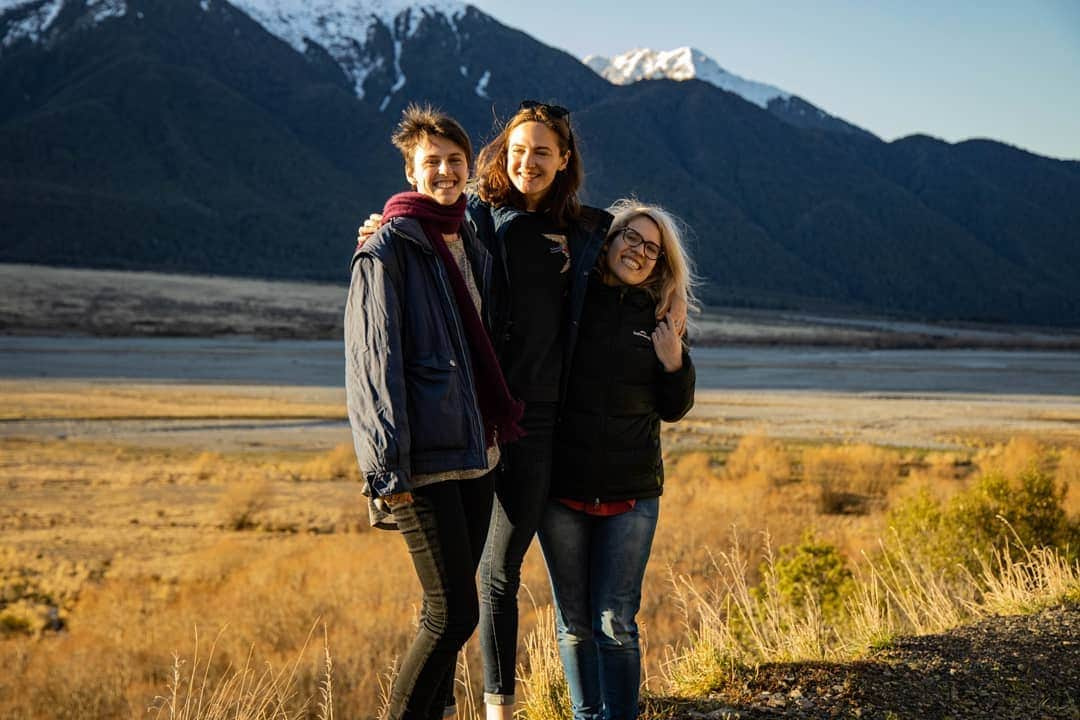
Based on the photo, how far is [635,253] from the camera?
3.48 meters

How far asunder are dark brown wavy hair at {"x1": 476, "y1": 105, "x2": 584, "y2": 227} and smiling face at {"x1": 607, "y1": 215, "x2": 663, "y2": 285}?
18cm

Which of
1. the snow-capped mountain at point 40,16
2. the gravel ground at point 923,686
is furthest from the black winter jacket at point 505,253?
the snow-capped mountain at point 40,16

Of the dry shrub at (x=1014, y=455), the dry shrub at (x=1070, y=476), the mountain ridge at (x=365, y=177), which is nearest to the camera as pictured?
the dry shrub at (x=1070, y=476)

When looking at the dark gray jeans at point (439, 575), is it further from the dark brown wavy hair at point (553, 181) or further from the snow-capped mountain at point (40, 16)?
the snow-capped mountain at point (40, 16)

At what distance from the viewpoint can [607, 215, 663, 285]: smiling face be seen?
11.4 feet

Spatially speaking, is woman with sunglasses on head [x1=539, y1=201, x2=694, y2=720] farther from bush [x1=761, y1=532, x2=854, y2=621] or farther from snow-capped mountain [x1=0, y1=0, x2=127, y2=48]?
snow-capped mountain [x1=0, y1=0, x2=127, y2=48]

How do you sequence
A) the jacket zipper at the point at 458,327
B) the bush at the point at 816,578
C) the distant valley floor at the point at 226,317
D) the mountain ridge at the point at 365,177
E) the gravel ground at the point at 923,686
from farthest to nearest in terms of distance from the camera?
the mountain ridge at the point at 365,177 < the distant valley floor at the point at 226,317 < the bush at the point at 816,578 < the gravel ground at the point at 923,686 < the jacket zipper at the point at 458,327

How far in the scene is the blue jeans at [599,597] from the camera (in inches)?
138

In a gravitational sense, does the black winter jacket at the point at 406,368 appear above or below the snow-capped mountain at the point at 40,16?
below

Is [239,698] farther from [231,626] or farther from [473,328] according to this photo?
[231,626]

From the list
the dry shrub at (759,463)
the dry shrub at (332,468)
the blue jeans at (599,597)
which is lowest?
the dry shrub at (332,468)

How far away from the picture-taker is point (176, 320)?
58312mm

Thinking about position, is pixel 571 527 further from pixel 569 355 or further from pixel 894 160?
pixel 894 160

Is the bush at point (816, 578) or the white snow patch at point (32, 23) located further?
the white snow patch at point (32, 23)
